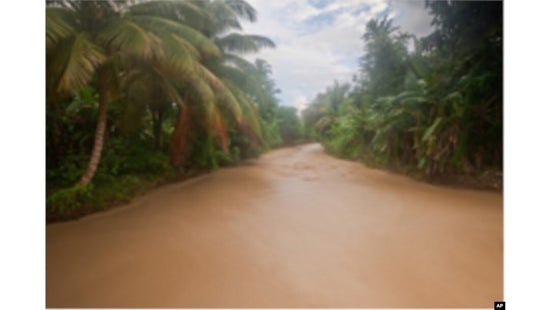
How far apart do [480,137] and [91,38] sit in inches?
263

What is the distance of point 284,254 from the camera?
1.91 meters

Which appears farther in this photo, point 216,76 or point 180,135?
point 216,76

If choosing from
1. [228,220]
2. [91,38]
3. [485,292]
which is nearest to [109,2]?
[91,38]

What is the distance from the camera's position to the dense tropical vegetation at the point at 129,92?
270 centimetres

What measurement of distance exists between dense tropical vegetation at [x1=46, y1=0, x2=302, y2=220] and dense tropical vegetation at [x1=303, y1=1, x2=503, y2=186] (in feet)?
11.1

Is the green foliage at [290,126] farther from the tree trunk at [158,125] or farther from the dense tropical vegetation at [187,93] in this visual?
the tree trunk at [158,125]

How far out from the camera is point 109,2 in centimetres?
303

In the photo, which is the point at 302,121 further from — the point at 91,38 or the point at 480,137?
the point at 91,38

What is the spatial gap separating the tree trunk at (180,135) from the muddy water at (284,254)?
73.9 inches

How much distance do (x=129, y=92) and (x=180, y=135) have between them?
1328 millimetres

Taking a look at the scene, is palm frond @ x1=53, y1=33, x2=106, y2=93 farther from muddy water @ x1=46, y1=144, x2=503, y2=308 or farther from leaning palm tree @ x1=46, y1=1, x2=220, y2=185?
muddy water @ x1=46, y1=144, x2=503, y2=308

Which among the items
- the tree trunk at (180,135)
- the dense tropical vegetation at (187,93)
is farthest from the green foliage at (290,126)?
the tree trunk at (180,135)

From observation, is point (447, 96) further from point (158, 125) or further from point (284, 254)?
point (158, 125)

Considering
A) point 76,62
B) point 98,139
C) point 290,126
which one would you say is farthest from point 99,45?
point 290,126
